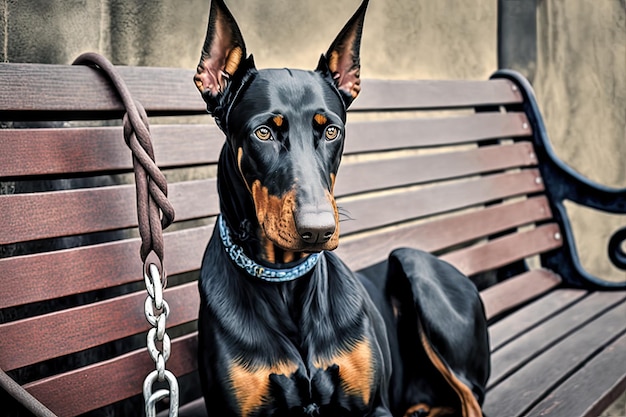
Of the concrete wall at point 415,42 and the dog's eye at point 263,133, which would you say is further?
the concrete wall at point 415,42

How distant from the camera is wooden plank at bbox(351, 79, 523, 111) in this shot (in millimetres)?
3424

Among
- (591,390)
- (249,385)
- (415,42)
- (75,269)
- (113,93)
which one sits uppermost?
(415,42)

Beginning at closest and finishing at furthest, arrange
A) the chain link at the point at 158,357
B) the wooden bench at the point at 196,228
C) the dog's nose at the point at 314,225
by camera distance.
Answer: the chain link at the point at 158,357 → the dog's nose at the point at 314,225 → the wooden bench at the point at 196,228

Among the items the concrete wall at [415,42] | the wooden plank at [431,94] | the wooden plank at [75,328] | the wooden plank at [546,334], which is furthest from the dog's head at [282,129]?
the wooden plank at [546,334]

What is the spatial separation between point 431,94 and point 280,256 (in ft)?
6.26

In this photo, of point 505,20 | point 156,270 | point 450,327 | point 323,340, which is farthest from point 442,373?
point 505,20

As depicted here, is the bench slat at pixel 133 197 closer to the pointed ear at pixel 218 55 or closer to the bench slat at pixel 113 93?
the bench slat at pixel 113 93

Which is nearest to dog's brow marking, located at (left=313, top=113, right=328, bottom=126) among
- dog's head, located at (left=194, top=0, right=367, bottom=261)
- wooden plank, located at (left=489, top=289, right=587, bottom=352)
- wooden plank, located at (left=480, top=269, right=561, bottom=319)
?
dog's head, located at (left=194, top=0, right=367, bottom=261)

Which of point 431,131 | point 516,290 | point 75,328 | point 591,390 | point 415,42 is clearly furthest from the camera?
point 415,42

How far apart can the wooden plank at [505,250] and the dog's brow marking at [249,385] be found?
167cm

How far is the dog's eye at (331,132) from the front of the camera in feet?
6.55

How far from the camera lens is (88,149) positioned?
230 centimetres

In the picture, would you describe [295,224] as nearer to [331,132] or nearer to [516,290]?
[331,132]

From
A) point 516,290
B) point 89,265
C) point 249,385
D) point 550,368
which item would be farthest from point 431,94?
point 249,385
